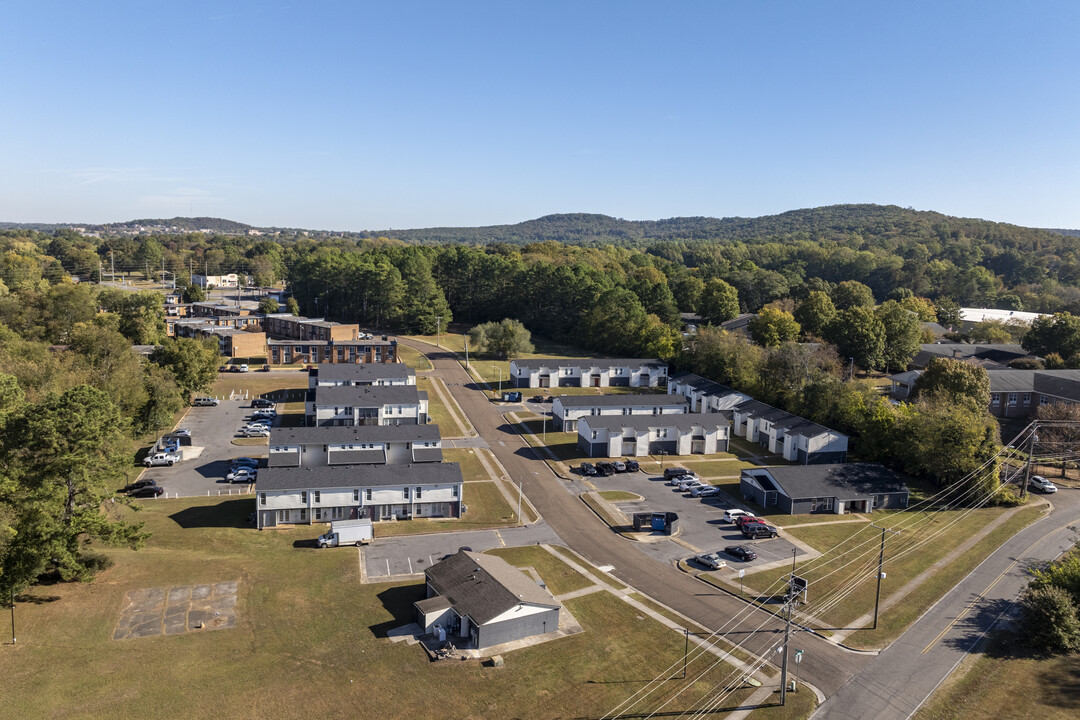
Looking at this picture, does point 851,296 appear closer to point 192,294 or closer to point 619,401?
point 619,401

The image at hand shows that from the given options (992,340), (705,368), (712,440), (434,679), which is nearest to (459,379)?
(705,368)

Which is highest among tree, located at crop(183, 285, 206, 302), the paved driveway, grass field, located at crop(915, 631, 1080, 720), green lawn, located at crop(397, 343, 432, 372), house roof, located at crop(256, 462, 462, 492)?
tree, located at crop(183, 285, 206, 302)

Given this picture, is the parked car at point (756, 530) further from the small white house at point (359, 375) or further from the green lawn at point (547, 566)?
the small white house at point (359, 375)

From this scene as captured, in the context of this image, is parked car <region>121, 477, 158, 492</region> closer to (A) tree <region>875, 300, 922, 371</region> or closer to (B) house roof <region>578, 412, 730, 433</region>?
(B) house roof <region>578, 412, 730, 433</region>

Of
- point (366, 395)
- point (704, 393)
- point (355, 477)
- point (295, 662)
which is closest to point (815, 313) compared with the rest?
point (704, 393)

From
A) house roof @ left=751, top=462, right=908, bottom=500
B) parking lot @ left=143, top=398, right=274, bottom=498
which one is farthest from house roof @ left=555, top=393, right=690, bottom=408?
parking lot @ left=143, top=398, right=274, bottom=498
